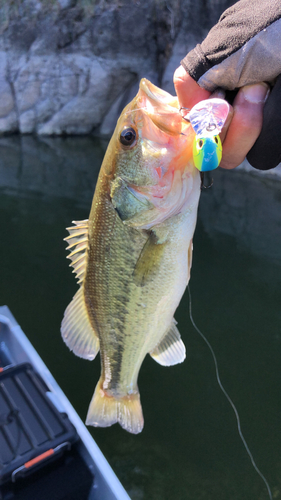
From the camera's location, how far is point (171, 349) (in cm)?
188

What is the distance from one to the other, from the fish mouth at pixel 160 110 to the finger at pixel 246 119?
0.62 feet

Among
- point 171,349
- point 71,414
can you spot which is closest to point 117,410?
point 171,349

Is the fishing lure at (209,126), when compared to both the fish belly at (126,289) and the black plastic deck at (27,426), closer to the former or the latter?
the fish belly at (126,289)

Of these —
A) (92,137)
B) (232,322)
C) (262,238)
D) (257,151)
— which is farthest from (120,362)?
(92,137)

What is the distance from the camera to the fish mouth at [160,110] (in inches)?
52.2

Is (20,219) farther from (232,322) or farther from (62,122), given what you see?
(62,122)

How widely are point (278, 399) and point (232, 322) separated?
1.20 meters

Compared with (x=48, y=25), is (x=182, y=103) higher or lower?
lower

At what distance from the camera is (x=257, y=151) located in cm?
139

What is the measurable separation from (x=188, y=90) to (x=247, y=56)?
9.9 inches

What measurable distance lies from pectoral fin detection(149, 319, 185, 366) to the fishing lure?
97 cm

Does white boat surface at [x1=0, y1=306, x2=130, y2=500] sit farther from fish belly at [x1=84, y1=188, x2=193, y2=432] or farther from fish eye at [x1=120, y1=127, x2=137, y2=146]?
fish eye at [x1=120, y1=127, x2=137, y2=146]

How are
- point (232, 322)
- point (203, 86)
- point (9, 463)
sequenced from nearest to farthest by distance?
point (203, 86), point (9, 463), point (232, 322)

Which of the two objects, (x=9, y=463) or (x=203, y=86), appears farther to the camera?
(x=9, y=463)
